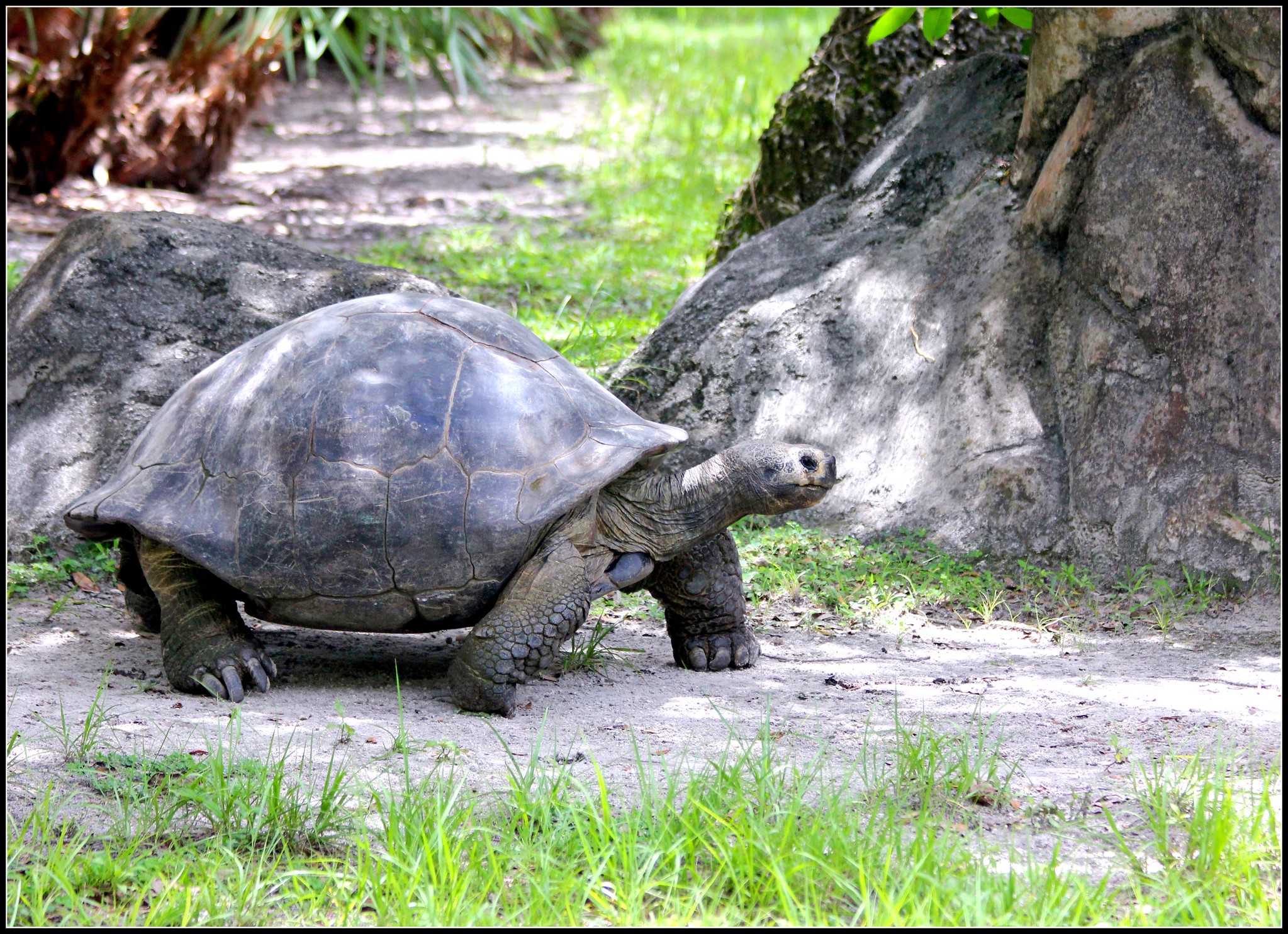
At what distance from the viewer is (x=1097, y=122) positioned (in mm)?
4355

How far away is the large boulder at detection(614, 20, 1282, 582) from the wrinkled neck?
1384 millimetres

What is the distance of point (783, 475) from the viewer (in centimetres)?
334

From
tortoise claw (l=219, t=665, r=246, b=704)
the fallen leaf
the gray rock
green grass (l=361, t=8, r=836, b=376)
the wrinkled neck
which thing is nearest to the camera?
the fallen leaf

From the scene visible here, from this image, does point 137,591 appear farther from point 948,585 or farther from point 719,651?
point 948,585

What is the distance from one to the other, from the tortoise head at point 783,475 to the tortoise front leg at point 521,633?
0.55 meters

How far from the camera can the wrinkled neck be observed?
A: 347 centimetres

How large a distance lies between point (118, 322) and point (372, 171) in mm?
5011

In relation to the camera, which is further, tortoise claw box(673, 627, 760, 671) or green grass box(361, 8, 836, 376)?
green grass box(361, 8, 836, 376)

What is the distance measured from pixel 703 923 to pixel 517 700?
1.40 m

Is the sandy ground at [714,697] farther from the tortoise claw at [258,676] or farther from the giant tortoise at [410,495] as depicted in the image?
the giant tortoise at [410,495]

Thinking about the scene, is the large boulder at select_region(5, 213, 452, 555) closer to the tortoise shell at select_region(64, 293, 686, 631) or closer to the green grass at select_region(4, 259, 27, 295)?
the green grass at select_region(4, 259, 27, 295)

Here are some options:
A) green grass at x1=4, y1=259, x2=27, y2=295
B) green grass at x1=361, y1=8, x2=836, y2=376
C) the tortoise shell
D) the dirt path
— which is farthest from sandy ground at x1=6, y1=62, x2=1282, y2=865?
the dirt path

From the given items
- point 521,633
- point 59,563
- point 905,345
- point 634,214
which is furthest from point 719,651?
point 634,214

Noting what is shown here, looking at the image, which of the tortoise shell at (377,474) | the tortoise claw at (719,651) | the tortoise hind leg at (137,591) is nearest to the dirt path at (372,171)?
the tortoise hind leg at (137,591)
